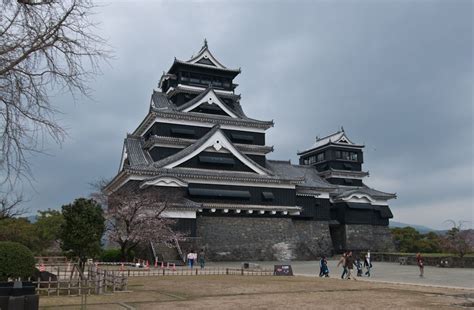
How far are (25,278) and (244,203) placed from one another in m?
25.3

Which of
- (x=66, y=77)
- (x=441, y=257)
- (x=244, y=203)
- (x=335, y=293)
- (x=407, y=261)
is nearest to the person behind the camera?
(x=66, y=77)

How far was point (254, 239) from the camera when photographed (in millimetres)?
39688

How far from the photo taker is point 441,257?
3406cm

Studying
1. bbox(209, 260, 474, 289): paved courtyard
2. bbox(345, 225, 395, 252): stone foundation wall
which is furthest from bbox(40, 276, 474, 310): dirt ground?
bbox(345, 225, 395, 252): stone foundation wall

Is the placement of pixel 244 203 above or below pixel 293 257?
above

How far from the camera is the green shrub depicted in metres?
15.8

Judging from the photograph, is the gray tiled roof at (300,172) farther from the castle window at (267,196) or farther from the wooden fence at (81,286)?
the wooden fence at (81,286)

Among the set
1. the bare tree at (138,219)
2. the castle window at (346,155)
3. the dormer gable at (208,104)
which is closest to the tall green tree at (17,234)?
the bare tree at (138,219)

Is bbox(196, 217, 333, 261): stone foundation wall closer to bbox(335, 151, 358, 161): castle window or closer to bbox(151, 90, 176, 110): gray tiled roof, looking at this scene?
bbox(151, 90, 176, 110): gray tiled roof

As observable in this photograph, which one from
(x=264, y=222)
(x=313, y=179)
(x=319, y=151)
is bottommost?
(x=264, y=222)

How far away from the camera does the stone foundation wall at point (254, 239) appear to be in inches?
1491

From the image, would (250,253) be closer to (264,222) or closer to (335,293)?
(264,222)

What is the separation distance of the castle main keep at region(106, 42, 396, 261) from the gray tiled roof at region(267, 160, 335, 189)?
0.15 m

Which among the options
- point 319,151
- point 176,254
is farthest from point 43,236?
point 319,151
